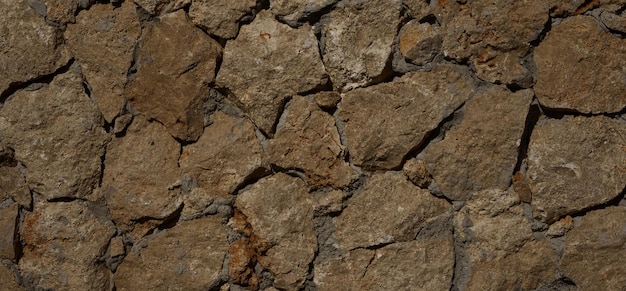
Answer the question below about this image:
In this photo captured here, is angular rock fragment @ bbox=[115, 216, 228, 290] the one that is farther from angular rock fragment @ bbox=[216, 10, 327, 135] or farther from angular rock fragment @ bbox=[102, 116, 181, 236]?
angular rock fragment @ bbox=[216, 10, 327, 135]

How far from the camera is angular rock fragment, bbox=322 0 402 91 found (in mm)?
1518

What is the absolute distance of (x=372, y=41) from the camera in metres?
1.53

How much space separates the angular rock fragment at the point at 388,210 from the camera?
5.11ft

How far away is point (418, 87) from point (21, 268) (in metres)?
1.11

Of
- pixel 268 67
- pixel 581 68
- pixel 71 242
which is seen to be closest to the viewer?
pixel 581 68

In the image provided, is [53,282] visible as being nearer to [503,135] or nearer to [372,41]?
[372,41]

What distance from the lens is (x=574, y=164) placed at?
149cm

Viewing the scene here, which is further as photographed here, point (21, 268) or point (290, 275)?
point (21, 268)

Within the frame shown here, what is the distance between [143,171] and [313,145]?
1.41 feet

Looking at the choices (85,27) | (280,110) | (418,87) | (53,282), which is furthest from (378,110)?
(53,282)

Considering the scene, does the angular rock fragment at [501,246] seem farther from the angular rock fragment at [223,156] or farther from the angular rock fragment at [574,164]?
the angular rock fragment at [223,156]

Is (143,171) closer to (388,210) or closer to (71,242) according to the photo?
(71,242)

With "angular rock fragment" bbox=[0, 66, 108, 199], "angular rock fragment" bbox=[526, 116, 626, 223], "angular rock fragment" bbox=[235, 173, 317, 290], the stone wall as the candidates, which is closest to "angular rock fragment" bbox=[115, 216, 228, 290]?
the stone wall

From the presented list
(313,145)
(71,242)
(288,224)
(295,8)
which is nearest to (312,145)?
(313,145)
